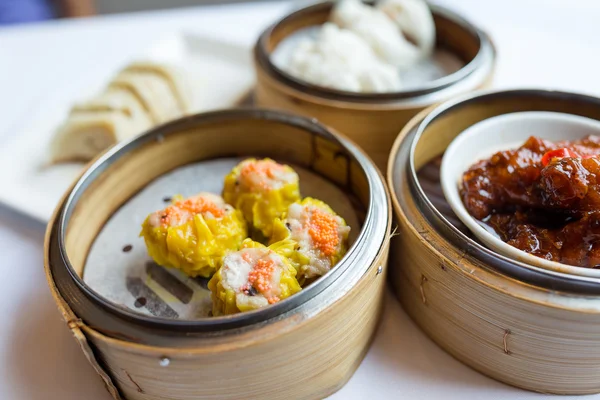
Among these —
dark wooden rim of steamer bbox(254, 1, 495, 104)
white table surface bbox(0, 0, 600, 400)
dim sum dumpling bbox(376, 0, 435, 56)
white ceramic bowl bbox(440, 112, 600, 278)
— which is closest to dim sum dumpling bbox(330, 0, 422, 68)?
dim sum dumpling bbox(376, 0, 435, 56)

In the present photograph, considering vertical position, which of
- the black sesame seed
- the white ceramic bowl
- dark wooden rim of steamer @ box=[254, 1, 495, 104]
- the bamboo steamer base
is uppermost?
dark wooden rim of steamer @ box=[254, 1, 495, 104]

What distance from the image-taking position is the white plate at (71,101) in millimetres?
1854

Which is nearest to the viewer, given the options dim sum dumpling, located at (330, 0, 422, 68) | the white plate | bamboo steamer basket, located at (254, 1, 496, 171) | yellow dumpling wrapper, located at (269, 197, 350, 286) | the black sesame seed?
yellow dumpling wrapper, located at (269, 197, 350, 286)

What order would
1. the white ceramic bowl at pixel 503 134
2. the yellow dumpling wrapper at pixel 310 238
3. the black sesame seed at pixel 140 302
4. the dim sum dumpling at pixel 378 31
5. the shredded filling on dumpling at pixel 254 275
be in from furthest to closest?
the dim sum dumpling at pixel 378 31 → the white ceramic bowl at pixel 503 134 → the black sesame seed at pixel 140 302 → the yellow dumpling wrapper at pixel 310 238 → the shredded filling on dumpling at pixel 254 275

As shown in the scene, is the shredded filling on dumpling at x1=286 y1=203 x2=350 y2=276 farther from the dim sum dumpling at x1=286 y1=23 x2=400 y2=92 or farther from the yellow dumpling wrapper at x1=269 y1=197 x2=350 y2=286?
the dim sum dumpling at x1=286 y1=23 x2=400 y2=92

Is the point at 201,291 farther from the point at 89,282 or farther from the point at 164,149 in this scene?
the point at 164,149

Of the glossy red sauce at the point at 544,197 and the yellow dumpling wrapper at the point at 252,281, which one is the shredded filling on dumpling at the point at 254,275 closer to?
the yellow dumpling wrapper at the point at 252,281

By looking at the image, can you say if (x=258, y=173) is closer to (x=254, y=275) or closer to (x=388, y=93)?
(x=254, y=275)

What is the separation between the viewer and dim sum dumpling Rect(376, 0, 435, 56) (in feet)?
7.21

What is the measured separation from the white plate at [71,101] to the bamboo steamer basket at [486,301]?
1134 mm

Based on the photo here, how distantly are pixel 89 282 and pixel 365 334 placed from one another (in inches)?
29.3

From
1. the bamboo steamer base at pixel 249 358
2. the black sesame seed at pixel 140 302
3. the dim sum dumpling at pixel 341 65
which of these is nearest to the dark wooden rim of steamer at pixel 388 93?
the dim sum dumpling at pixel 341 65

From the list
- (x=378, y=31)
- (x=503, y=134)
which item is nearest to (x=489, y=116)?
(x=503, y=134)

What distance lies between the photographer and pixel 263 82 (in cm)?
194
